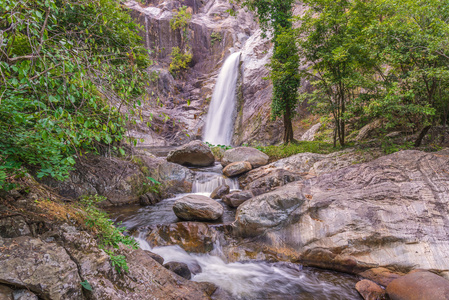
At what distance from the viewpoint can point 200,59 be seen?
3241 centimetres

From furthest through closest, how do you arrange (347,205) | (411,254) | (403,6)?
(403,6), (347,205), (411,254)

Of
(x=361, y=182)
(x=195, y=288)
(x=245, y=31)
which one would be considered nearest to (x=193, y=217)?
(x=195, y=288)

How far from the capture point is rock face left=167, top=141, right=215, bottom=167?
1144 centimetres

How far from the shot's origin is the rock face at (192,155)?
11.4 metres

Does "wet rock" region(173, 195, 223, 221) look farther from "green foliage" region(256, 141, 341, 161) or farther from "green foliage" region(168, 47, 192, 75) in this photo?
"green foliage" region(168, 47, 192, 75)

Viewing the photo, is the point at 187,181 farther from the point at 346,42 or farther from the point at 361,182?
the point at 346,42

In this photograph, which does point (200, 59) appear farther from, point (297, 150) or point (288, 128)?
point (297, 150)

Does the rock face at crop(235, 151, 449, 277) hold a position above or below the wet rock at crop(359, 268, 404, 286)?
above

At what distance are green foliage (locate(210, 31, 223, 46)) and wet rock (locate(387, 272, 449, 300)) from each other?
3323 centimetres

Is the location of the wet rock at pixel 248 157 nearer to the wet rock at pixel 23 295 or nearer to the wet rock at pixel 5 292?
the wet rock at pixel 23 295

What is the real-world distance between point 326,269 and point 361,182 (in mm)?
2266

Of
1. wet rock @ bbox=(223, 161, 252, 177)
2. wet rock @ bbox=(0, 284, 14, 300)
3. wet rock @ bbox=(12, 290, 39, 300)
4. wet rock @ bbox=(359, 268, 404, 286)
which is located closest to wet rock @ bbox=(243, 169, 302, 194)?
wet rock @ bbox=(223, 161, 252, 177)

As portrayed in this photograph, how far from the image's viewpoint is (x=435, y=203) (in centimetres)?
451

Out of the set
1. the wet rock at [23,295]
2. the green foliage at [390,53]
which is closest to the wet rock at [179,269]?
the wet rock at [23,295]
